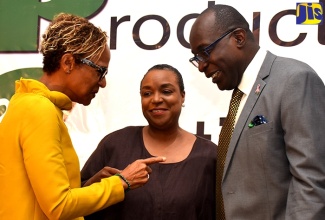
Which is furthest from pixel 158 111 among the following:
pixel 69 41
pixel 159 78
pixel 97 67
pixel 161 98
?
pixel 69 41

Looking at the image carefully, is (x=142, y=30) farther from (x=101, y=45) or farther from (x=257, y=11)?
(x=101, y=45)

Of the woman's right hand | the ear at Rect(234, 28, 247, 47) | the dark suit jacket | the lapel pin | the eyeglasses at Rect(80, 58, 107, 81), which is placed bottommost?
the woman's right hand

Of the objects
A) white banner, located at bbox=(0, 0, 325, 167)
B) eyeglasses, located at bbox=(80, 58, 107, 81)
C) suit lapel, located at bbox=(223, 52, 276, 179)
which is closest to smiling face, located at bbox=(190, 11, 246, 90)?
suit lapel, located at bbox=(223, 52, 276, 179)

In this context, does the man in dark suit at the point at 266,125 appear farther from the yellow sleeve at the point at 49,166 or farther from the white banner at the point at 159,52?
the white banner at the point at 159,52

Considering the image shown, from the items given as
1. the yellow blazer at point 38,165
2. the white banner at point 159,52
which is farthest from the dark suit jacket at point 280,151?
the white banner at point 159,52

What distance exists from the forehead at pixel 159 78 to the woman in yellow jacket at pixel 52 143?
616 mm

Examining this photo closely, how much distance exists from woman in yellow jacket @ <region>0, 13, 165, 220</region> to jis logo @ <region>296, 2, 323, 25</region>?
1253mm

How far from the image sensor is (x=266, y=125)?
5.52 ft

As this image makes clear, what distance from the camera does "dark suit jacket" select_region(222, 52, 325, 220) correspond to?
158 cm

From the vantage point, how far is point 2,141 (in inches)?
68.9

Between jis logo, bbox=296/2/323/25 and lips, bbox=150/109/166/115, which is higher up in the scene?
jis logo, bbox=296/2/323/25

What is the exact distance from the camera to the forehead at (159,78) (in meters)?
2.54

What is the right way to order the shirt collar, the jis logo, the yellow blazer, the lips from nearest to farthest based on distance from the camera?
the yellow blazer
the shirt collar
the lips
the jis logo

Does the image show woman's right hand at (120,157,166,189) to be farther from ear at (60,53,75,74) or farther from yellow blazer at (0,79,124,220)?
ear at (60,53,75,74)
